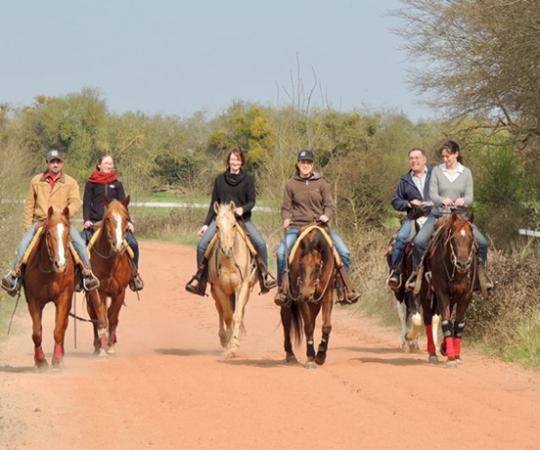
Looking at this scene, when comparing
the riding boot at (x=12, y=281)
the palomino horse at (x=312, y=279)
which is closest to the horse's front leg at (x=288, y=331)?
the palomino horse at (x=312, y=279)

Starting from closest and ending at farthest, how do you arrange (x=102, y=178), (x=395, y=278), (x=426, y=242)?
(x=426, y=242) < (x=395, y=278) < (x=102, y=178)

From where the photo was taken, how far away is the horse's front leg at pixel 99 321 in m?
17.4

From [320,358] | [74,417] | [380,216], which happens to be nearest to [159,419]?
[74,417]

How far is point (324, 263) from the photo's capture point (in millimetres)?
15422

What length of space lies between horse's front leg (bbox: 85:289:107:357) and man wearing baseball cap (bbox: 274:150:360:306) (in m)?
3.00

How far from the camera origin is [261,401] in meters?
12.3

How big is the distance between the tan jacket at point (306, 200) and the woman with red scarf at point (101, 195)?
3.15 metres

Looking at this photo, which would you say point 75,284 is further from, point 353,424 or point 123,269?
point 353,424

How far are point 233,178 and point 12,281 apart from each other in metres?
3.66

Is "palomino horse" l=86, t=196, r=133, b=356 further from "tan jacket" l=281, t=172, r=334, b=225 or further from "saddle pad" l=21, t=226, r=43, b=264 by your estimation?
"tan jacket" l=281, t=172, r=334, b=225

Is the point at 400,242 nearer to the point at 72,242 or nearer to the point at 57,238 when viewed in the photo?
the point at 72,242

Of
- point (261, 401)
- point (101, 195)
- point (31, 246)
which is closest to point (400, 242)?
point (101, 195)

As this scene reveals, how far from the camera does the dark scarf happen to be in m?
17.5

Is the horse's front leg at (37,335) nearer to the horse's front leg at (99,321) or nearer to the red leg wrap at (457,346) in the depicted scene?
the horse's front leg at (99,321)
